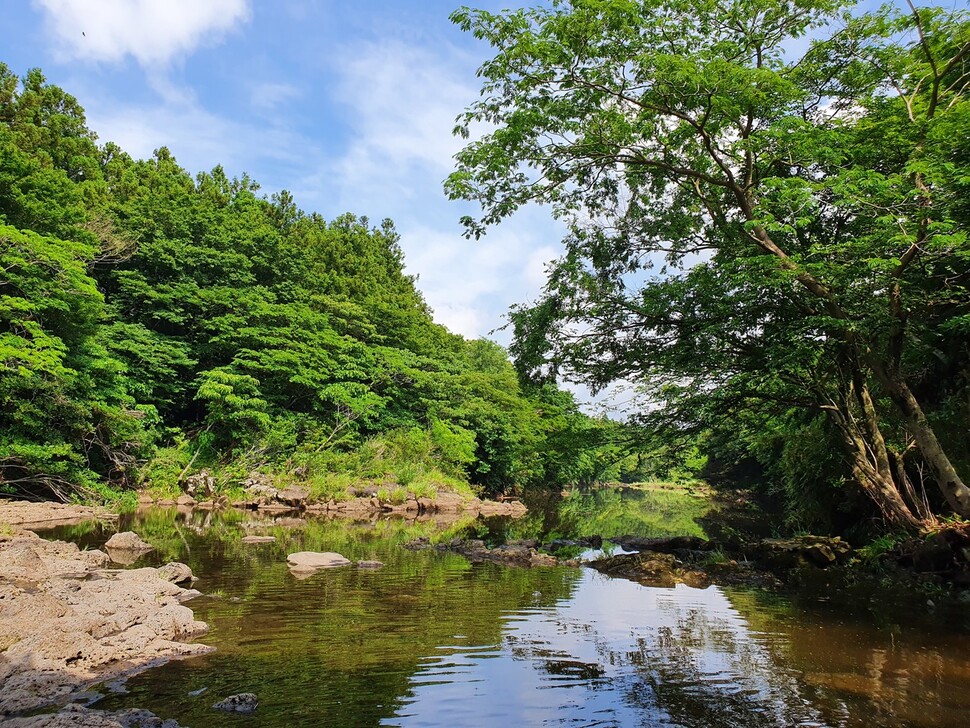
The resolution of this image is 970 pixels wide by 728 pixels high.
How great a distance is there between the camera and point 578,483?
261ft

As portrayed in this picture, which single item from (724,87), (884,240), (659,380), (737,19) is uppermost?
(737,19)

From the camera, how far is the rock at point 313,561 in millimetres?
13227

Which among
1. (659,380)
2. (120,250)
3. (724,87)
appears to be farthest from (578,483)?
(724,87)

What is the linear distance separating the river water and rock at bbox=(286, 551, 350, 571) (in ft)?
0.98

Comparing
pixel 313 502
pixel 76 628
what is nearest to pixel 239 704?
pixel 76 628

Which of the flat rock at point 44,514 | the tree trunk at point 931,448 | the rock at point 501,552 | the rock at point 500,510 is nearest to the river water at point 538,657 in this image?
the tree trunk at point 931,448

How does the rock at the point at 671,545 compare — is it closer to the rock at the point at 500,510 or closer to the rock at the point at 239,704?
the rock at the point at 239,704

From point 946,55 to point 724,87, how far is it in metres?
4.09

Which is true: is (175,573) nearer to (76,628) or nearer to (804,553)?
(76,628)

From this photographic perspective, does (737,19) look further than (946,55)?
Yes

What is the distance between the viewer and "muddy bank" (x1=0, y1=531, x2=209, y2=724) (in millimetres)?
5695

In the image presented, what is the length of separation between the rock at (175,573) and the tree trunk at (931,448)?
12583 millimetres

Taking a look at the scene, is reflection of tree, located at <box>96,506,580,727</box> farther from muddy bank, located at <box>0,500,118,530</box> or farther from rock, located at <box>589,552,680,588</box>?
muddy bank, located at <box>0,500,118,530</box>

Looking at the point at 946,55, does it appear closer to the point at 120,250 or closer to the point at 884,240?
the point at 884,240
